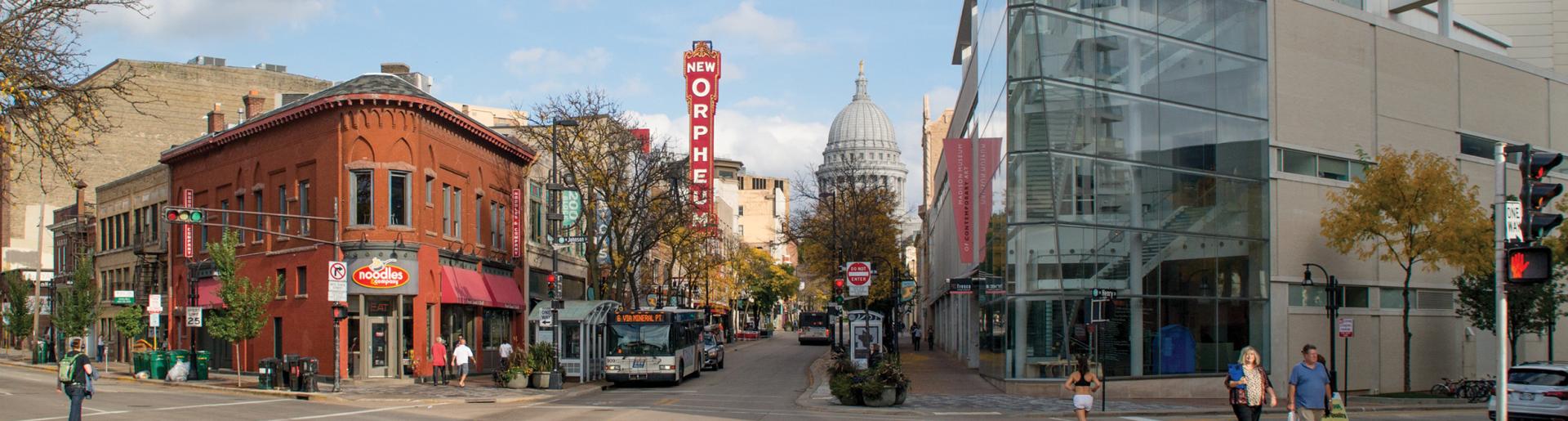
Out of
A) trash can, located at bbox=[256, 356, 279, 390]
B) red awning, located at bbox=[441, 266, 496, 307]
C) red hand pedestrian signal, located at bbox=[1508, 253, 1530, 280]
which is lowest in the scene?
trash can, located at bbox=[256, 356, 279, 390]

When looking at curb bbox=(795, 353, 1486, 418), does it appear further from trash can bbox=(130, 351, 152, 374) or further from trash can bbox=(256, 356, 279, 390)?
trash can bbox=(130, 351, 152, 374)

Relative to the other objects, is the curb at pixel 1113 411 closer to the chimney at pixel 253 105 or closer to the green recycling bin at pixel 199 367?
the green recycling bin at pixel 199 367

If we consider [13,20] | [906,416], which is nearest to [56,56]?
[13,20]

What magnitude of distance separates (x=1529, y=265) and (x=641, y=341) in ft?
93.9

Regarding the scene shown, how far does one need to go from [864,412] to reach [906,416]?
1509 millimetres

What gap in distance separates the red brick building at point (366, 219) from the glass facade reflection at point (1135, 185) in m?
18.3

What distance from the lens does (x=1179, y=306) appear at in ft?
121

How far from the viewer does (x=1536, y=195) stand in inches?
545

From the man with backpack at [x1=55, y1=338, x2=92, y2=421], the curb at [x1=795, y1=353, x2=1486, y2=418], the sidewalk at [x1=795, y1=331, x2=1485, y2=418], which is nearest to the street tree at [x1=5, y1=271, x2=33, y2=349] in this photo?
the sidewalk at [x1=795, y1=331, x2=1485, y2=418]

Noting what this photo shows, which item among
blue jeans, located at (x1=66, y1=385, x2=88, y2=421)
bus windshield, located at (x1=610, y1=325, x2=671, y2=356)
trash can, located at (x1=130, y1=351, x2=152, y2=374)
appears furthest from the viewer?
trash can, located at (x1=130, y1=351, x2=152, y2=374)

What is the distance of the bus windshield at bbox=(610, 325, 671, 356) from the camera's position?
129ft

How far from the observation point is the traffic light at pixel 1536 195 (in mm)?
13703

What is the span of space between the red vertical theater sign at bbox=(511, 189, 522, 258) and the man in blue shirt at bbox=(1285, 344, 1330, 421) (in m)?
37.1

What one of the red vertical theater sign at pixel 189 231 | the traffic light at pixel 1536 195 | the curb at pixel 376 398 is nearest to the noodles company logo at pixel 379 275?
the curb at pixel 376 398
